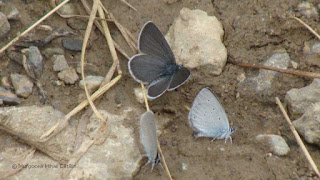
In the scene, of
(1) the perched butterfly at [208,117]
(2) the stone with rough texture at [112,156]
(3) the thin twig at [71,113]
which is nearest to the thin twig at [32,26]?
(3) the thin twig at [71,113]

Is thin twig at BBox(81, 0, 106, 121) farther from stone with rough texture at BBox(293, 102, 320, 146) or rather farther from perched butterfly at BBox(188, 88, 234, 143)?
stone with rough texture at BBox(293, 102, 320, 146)

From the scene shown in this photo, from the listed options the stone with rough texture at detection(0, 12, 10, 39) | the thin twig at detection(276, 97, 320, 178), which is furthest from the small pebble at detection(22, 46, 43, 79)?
the thin twig at detection(276, 97, 320, 178)

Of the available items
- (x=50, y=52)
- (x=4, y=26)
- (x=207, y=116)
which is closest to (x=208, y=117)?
(x=207, y=116)

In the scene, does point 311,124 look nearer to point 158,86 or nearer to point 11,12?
point 158,86

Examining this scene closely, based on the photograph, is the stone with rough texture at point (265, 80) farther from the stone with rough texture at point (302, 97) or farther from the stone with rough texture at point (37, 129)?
the stone with rough texture at point (37, 129)

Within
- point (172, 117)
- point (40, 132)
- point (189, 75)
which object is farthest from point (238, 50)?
point (40, 132)
